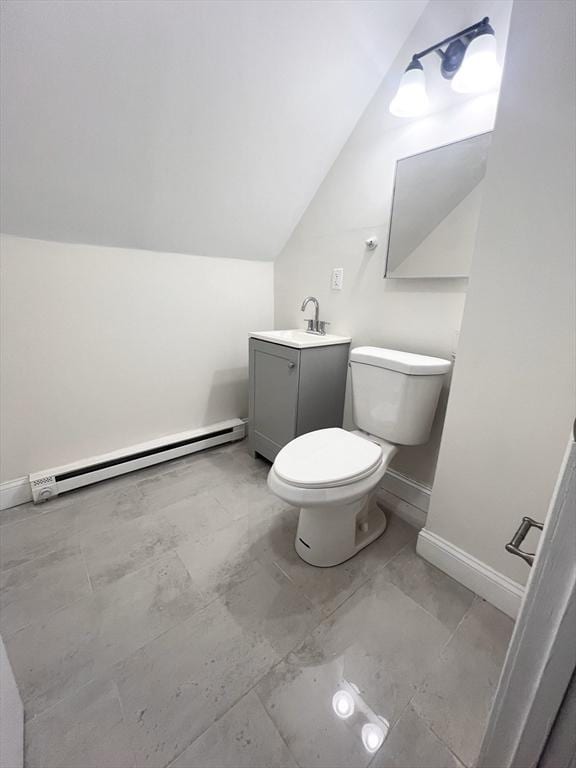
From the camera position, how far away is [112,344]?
1.69 metres

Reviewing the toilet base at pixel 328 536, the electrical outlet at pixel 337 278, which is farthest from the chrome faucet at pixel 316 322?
the toilet base at pixel 328 536

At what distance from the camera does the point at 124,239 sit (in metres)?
1.59

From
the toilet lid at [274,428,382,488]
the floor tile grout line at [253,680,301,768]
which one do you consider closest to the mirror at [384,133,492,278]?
the toilet lid at [274,428,382,488]

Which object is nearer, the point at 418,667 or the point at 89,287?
the point at 418,667

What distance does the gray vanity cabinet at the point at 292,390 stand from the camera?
1630mm

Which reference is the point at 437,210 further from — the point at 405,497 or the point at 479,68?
the point at 405,497

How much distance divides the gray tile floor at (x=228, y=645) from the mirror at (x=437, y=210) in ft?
3.96

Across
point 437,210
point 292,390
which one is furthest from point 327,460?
point 437,210

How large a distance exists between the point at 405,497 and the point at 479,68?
1735mm

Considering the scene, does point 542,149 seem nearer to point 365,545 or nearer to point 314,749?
point 365,545

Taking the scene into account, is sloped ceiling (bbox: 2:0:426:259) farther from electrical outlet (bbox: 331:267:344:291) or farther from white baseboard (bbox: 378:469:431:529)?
white baseboard (bbox: 378:469:431:529)

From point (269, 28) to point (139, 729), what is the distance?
7.13ft

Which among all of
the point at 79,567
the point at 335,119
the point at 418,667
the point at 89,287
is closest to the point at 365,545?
the point at 418,667

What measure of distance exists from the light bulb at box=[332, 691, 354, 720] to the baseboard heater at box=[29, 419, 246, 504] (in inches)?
56.6
